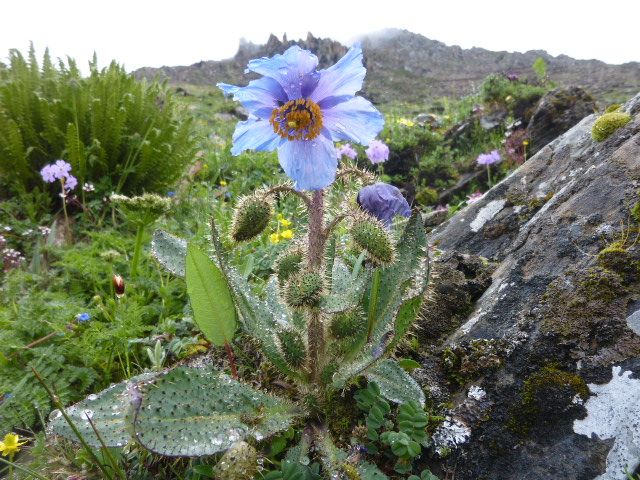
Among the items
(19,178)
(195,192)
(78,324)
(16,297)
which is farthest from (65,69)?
(78,324)

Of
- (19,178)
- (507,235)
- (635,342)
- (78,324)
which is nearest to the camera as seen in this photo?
(635,342)

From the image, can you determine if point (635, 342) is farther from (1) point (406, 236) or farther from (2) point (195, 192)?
(2) point (195, 192)

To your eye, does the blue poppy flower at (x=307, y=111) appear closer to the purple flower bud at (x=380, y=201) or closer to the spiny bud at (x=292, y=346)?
the purple flower bud at (x=380, y=201)

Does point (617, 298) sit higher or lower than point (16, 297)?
higher

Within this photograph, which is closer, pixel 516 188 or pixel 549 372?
pixel 549 372

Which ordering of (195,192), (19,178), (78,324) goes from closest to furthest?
(78,324)
(19,178)
(195,192)

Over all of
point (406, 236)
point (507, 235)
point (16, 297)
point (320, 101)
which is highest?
point (320, 101)

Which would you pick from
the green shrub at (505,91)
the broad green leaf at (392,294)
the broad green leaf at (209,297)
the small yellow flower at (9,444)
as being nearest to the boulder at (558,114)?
A: the green shrub at (505,91)
